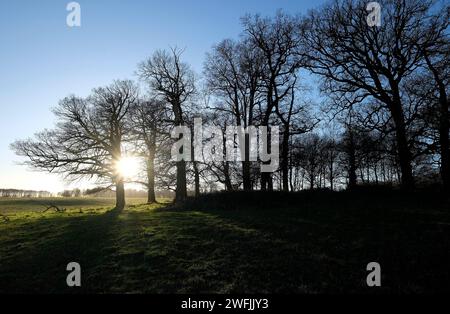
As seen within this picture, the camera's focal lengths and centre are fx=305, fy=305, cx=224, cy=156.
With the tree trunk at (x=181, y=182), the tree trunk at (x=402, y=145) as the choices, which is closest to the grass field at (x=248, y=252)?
the tree trunk at (x=402, y=145)

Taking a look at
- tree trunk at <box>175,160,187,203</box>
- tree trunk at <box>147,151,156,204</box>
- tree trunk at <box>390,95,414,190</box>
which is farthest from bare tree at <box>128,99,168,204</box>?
tree trunk at <box>390,95,414,190</box>

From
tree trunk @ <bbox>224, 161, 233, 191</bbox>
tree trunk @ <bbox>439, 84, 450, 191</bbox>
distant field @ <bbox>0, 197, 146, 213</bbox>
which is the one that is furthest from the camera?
distant field @ <bbox>0, 197, 146, 213</bbox>

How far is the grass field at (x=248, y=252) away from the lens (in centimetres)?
803

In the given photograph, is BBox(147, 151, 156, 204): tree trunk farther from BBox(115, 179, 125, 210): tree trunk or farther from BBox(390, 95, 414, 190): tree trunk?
BBox(390, 95, 414, 190): tree trunk

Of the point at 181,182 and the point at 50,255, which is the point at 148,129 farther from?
the point at 50,255

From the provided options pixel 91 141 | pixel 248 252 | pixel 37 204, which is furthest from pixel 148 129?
pixel 37 204

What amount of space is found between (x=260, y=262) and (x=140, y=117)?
2491 cm

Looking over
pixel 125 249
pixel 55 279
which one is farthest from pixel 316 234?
pixel 55 279

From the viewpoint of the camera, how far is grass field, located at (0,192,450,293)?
8031 millimetres

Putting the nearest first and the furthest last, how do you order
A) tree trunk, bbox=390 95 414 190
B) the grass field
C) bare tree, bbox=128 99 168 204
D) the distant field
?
the grass field, tree trunk, bbox=390 95 414 190, bare tree, bbox=128 99 168 204, the distant field

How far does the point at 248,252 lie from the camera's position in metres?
10.5

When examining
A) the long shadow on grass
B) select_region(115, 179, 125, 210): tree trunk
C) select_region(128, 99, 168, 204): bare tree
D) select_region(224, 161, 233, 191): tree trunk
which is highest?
select_region(128, 99, 168, 204): bare tree
